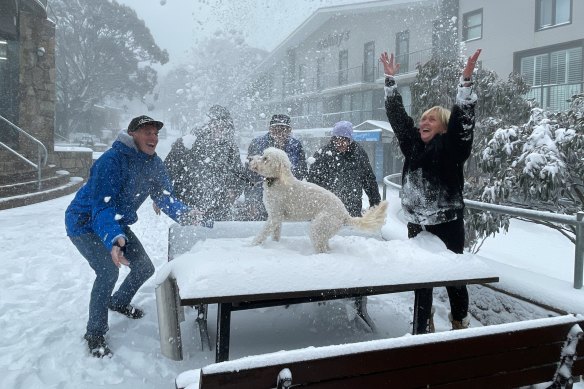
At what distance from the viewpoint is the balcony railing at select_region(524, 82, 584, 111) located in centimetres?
1454

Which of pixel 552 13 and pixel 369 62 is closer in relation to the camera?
pixel 552 13

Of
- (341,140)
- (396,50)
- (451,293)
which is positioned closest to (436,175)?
(451,293)

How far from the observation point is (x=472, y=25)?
57.3ft

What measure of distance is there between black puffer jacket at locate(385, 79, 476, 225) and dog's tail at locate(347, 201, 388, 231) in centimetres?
33

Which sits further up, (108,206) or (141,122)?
(141,122)

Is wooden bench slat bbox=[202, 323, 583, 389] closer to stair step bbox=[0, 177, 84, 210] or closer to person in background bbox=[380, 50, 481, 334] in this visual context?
person in background bbox=[380, 50, 481, 334]

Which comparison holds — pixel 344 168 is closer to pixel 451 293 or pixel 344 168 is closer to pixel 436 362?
pixel 451 293

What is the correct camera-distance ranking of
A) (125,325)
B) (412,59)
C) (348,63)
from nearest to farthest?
(125,325) → (412,59) → (348,63)

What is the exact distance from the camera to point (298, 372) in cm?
143

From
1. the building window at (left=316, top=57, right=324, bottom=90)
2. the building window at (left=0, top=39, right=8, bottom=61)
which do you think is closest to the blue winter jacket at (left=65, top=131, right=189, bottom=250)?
the building window at (left=0, top=39, right=8, bottom=61)

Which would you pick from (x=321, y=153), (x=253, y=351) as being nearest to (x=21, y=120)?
(x=321, y=153)

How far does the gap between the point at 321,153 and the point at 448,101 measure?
6.33m

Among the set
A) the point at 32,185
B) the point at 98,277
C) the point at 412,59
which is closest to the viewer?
the point at 98,277

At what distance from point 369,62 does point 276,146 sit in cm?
2041
